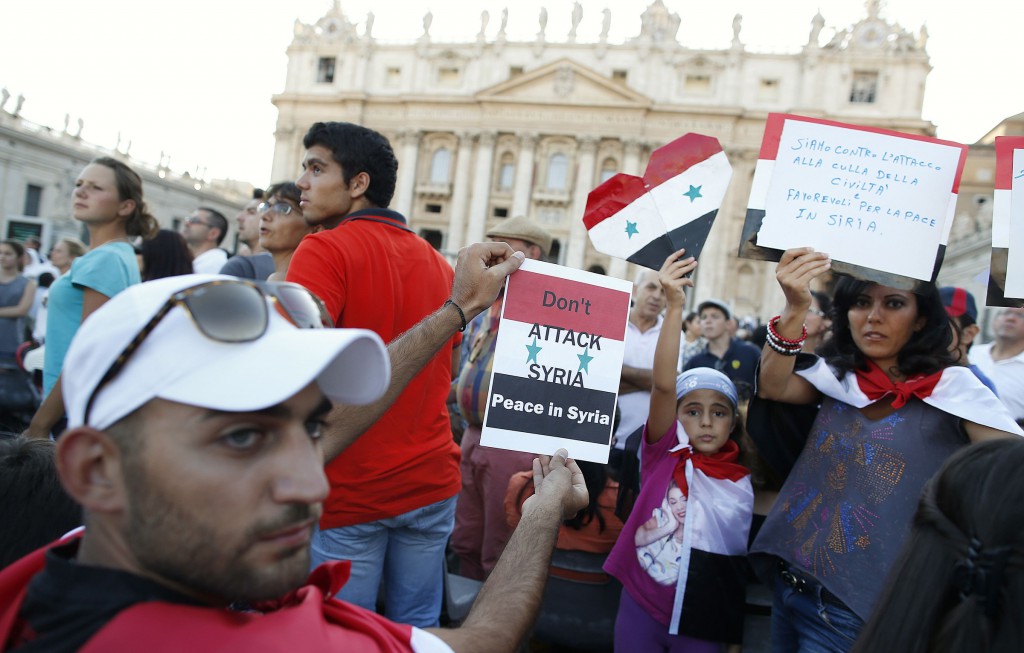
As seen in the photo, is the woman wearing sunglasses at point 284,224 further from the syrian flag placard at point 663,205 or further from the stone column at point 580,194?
the stone column at point 580,194

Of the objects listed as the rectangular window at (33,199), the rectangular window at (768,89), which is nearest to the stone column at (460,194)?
the rectangular window at (768,89)

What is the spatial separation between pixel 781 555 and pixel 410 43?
158 ft

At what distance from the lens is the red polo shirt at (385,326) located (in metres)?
2.33

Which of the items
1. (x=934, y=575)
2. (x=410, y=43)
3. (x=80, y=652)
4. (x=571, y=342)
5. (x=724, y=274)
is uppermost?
(x=410, y=43)

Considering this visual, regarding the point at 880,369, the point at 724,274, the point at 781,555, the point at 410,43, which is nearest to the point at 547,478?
the point at 781,555

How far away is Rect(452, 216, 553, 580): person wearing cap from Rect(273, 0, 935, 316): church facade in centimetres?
3516

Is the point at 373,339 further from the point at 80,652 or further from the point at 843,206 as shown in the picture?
the point at 843,206

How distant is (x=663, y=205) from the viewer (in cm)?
272

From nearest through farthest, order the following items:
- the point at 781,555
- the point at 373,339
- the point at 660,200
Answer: the point at 373,339
the point at 781,555
the point at 660,200

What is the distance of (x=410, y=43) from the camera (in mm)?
45969

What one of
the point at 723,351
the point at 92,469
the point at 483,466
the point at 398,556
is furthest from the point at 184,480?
the point at 723,351

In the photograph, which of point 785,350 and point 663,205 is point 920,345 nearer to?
point 785,350

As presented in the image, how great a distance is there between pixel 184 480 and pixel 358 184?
6.11ft

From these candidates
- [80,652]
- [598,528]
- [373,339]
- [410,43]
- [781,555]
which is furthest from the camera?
[410,43]
